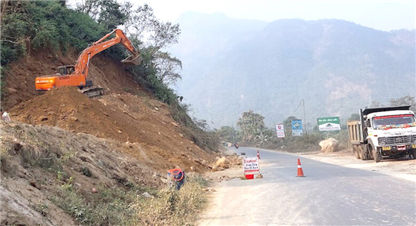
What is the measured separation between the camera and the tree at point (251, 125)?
98738 millimetres

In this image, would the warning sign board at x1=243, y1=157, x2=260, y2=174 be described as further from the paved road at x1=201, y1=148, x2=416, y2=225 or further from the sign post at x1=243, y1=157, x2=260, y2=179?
the paved road at x1=201, y1=148, x2=416, y2=225

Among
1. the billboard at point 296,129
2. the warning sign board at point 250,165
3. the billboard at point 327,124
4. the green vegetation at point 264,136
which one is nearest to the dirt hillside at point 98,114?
the warning sign board at point 250,165

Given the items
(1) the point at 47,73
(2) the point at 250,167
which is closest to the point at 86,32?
(1) the point at 47,73

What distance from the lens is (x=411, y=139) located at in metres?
22.7

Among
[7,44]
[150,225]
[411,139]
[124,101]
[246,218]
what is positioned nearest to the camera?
[150,225]

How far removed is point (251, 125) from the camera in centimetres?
10138

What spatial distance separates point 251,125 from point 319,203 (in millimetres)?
90598

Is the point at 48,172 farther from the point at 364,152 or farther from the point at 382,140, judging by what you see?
the point at 364,152

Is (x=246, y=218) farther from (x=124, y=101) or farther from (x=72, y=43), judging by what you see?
(x=72, y=43)

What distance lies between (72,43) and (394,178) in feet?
73.4

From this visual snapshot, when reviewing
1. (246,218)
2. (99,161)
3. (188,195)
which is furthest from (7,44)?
(246,218)

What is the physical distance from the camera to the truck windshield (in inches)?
917

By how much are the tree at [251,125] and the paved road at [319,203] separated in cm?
8023

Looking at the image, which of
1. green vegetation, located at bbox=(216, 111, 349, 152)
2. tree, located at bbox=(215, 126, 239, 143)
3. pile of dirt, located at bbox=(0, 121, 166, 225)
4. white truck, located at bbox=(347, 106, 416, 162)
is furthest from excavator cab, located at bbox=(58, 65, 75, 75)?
tree, located at bbox=(215, 126, 239, 143)
